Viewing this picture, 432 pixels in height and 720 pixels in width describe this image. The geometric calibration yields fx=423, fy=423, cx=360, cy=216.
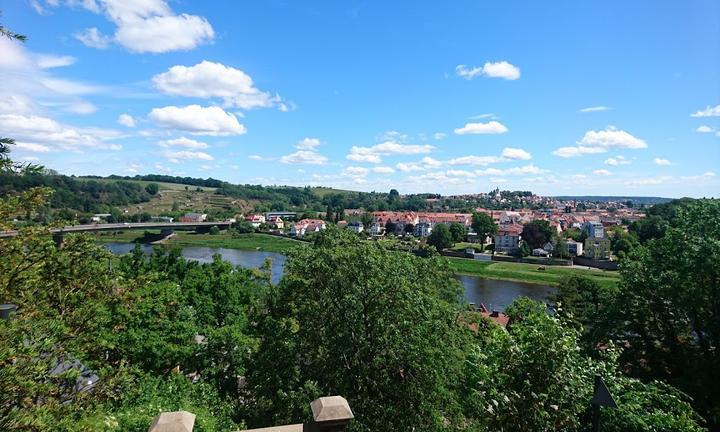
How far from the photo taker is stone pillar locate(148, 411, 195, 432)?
9.42 feet

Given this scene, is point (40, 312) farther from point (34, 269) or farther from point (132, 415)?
point (132, 415)

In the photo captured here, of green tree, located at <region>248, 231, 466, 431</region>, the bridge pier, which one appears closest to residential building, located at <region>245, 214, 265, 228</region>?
the bridge pier

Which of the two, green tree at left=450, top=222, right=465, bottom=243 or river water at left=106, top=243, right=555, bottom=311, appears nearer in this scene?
river water at left=106, top=243, right=555, bottom=311

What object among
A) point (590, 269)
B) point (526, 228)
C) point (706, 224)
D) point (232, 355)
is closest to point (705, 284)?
point (706, 224)

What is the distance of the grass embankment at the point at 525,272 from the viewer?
48.5 meters

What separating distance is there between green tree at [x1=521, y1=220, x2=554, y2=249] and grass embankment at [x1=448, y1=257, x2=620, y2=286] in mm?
13234

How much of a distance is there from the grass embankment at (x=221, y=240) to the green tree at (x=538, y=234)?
39777 millimetres

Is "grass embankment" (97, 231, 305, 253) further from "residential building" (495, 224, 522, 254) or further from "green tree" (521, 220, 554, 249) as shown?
"green tree" (521, 220, 554, 249)

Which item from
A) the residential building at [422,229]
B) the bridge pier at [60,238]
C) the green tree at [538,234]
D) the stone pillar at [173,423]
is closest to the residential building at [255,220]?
the residential building at [422,229]

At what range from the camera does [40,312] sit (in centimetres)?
562

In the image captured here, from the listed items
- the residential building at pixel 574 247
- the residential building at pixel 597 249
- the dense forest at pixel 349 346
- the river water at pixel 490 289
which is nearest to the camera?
the dense forest at pixel 349 346

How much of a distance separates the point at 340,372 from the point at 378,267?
2359 mm

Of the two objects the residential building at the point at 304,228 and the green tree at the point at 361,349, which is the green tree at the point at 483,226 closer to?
the residential building at the point at 304,228

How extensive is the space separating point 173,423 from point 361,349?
608 cm
